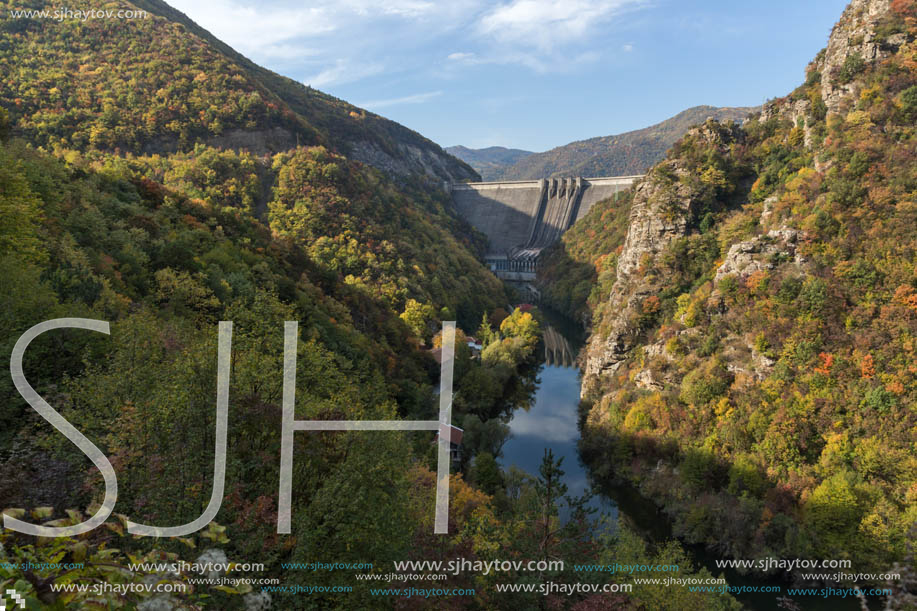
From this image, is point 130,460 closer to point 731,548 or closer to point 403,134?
point 731,548

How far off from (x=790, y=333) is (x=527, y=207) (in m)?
98.1

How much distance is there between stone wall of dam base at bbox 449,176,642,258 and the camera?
4579 inches

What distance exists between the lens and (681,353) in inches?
1519

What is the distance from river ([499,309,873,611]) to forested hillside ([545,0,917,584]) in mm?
1206

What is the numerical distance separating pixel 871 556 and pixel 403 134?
140 meters

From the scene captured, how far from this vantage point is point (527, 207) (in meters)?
126

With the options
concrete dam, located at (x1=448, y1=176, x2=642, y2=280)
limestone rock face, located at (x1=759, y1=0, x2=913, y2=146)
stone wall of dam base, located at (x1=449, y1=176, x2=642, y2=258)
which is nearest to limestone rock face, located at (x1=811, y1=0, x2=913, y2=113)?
limestone rock face, located at (x1=759, y1=0, x2=913, y2=146)

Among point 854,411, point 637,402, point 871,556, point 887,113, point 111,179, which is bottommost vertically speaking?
point 871,556

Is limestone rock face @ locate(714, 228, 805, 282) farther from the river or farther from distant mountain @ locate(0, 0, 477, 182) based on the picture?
distant mountain @ locate(0, 0, 477, 182)

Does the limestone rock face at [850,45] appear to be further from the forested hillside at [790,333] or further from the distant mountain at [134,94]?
the distant mountain at [134,94]

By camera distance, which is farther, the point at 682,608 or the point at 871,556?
the point at 871,556

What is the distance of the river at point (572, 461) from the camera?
25531 mm

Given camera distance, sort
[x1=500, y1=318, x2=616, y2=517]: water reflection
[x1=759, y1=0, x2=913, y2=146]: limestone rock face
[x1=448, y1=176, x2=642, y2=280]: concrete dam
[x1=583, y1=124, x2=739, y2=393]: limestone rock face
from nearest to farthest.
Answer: [x1=500, y1=318, x2=616, y2=517]: water reflection < [x1=759, y1=0, x2=913, y2=146]: limestone rock face < [x1=583, y1=124, x2=739, y2=393]: limestone rock face < [x1=448, y1=176, x2=642, y2=280]: concrete dam

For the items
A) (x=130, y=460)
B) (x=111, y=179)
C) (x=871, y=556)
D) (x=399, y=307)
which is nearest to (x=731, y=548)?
(x=871, y=556)
